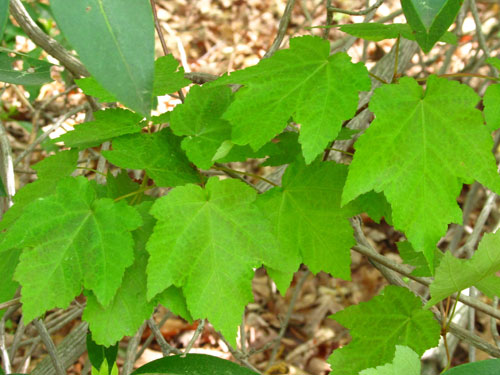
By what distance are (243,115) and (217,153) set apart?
0.08 m

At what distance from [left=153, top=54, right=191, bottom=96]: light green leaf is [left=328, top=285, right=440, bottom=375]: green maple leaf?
1.98 ft

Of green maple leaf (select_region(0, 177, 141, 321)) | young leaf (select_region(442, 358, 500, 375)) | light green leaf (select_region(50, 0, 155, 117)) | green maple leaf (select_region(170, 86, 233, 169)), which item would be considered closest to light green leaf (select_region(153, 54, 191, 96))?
green maple leaf (select_region(170, 86, 233, 169))

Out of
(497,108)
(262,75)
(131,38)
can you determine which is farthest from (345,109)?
(131,38)

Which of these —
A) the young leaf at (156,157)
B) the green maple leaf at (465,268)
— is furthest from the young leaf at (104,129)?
the green maple leaf at (465,268)

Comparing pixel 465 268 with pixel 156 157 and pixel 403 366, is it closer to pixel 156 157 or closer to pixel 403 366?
pixel 403 366

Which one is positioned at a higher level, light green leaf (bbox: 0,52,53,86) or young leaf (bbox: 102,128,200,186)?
light green leaf (bbox: 0,52,53,86)

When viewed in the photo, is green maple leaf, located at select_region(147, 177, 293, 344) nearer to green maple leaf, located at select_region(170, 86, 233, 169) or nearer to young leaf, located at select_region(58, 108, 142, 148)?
green maple leaf, located at select_region(170, 86, 233, 169)

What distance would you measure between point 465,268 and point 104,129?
73 centimetres

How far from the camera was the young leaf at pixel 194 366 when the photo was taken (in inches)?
45.5

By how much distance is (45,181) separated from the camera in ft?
3.73

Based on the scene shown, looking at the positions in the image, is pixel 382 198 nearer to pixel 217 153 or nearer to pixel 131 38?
pixel 217 153

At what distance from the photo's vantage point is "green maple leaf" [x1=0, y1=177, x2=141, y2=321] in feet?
3.03

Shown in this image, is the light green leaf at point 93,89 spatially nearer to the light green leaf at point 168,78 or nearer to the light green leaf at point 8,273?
the light green leaf at point 168,78

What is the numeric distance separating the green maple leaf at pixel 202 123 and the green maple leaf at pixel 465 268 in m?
0.46
